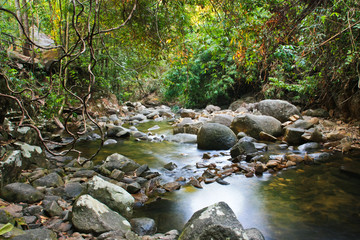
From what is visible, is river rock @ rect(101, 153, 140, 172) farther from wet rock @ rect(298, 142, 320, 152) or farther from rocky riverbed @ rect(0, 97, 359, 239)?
wet rock @ rect(298, 142, 320, 152)

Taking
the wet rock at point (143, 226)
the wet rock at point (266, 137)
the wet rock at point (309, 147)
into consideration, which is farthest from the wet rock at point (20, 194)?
the wet rock at point (266, 137)

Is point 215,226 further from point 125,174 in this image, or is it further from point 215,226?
point 125,174

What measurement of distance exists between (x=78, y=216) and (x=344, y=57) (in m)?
5.00

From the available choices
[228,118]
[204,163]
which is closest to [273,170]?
[204,163]

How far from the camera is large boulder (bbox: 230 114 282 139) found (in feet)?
22.2

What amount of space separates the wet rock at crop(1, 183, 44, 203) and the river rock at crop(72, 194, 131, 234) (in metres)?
0.68

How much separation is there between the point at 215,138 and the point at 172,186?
256cm

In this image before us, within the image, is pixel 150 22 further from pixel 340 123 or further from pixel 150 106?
pixel 150 106

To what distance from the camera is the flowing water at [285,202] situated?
266 centimetres

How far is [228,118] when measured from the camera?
8070 mm

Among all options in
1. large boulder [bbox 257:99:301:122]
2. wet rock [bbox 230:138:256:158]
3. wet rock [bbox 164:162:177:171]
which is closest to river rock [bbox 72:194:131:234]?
wet rock [bbox 164:162:177:171]

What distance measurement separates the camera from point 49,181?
3.19 meters

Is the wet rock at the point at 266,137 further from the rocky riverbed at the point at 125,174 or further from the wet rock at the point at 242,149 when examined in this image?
the wet rock at the point at 242,149

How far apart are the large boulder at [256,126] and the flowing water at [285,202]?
2.22 metres
